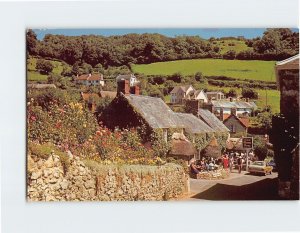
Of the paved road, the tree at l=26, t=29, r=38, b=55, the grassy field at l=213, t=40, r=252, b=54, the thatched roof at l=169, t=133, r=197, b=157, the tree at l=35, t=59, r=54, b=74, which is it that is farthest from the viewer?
the thatched roof at l=169, t=133, r=197, b=157

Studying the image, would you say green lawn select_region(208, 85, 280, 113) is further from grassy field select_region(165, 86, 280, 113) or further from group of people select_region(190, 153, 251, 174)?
group of people select_region(190, 153, 251, 174)

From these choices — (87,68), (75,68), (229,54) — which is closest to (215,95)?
(229,54)

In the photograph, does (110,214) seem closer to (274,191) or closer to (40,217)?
(40,217)

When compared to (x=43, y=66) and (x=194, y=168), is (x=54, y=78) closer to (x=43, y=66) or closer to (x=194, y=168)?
(x=43, y=66)

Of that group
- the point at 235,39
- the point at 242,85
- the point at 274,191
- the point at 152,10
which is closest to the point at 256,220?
the point at 274,191

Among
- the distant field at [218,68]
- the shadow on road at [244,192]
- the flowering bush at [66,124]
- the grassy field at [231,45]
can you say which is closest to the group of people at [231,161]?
the shadow on road at [244,192]

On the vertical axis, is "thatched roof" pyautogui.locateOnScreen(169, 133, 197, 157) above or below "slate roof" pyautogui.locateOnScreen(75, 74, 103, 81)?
below

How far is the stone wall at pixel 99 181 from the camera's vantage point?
32.6 feet

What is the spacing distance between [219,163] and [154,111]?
4.73 ft

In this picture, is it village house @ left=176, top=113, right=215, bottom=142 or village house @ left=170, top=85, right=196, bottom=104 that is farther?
village house @ left=176, top=113, right=215, bottom=142

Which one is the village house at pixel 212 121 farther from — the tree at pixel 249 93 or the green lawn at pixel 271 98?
the tree at pixel 249 93

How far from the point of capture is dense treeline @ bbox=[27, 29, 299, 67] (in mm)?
9945

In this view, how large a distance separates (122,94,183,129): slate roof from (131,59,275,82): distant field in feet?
1.58

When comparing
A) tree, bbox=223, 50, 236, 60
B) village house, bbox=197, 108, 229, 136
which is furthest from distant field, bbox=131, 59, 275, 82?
village house, bbox=197, 108, 229, 136
